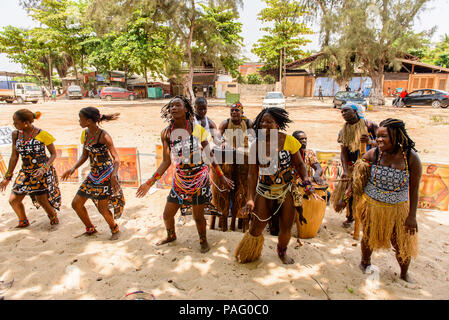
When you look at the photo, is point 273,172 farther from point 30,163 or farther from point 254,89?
point 254,89

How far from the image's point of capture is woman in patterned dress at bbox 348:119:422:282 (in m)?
2.70

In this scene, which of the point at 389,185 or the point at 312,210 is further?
the point at 312,210

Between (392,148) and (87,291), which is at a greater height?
(392,148)

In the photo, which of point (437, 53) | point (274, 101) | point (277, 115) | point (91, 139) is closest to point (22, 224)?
point (91, 139)

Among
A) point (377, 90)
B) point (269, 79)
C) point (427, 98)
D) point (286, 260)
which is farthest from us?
point (269, 79)

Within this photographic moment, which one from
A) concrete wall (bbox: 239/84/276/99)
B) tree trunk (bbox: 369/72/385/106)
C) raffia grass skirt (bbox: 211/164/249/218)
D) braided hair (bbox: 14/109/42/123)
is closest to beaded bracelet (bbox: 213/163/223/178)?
raffia grass skirt (bbox: 211/164/249/218)

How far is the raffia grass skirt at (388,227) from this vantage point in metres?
2.81

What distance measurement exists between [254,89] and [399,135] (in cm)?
3586

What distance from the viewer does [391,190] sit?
2795mm

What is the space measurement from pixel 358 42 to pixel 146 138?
17991 mm
